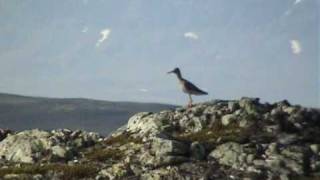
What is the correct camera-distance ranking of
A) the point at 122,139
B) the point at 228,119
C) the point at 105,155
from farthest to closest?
the point at 122,139 < the point at 228,119 < the point at 105,155

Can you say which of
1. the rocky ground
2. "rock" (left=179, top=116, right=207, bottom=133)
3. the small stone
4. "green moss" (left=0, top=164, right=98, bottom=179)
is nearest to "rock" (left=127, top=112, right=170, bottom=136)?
the rocky ground

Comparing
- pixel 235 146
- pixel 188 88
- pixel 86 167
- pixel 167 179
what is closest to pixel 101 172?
pixel 86 167

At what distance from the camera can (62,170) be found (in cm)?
4653

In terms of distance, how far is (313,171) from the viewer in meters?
47.4

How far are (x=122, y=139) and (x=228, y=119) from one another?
32.0 ft

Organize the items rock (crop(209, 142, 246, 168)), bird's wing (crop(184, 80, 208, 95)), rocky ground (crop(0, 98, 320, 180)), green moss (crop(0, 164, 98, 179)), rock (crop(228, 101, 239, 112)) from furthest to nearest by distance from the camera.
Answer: bird's wing (crop(184, 80, 208, 95)), rock (crop(228, 101, 239, 112)), rock (crop(209, 142, 246, 168)), rocky ground (crop(0, 98, 320, 180)), green moss (crop(0, 164, 98, 179))

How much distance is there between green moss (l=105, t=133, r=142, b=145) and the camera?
58.3 m

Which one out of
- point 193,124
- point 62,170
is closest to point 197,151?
point 62,170

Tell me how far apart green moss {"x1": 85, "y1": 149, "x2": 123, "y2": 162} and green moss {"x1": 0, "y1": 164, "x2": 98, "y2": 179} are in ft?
15.7

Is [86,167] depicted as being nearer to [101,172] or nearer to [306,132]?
[101,172]

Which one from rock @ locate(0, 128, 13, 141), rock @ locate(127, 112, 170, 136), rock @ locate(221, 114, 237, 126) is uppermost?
rock @ locate(221, 114, 237, 126)

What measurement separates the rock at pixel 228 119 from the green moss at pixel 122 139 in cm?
779

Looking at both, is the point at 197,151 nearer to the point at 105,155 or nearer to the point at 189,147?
the point at 189,147

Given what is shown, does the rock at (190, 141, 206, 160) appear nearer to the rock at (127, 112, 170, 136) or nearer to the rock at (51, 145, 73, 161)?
the rock at (127, 112, 170, 136)
